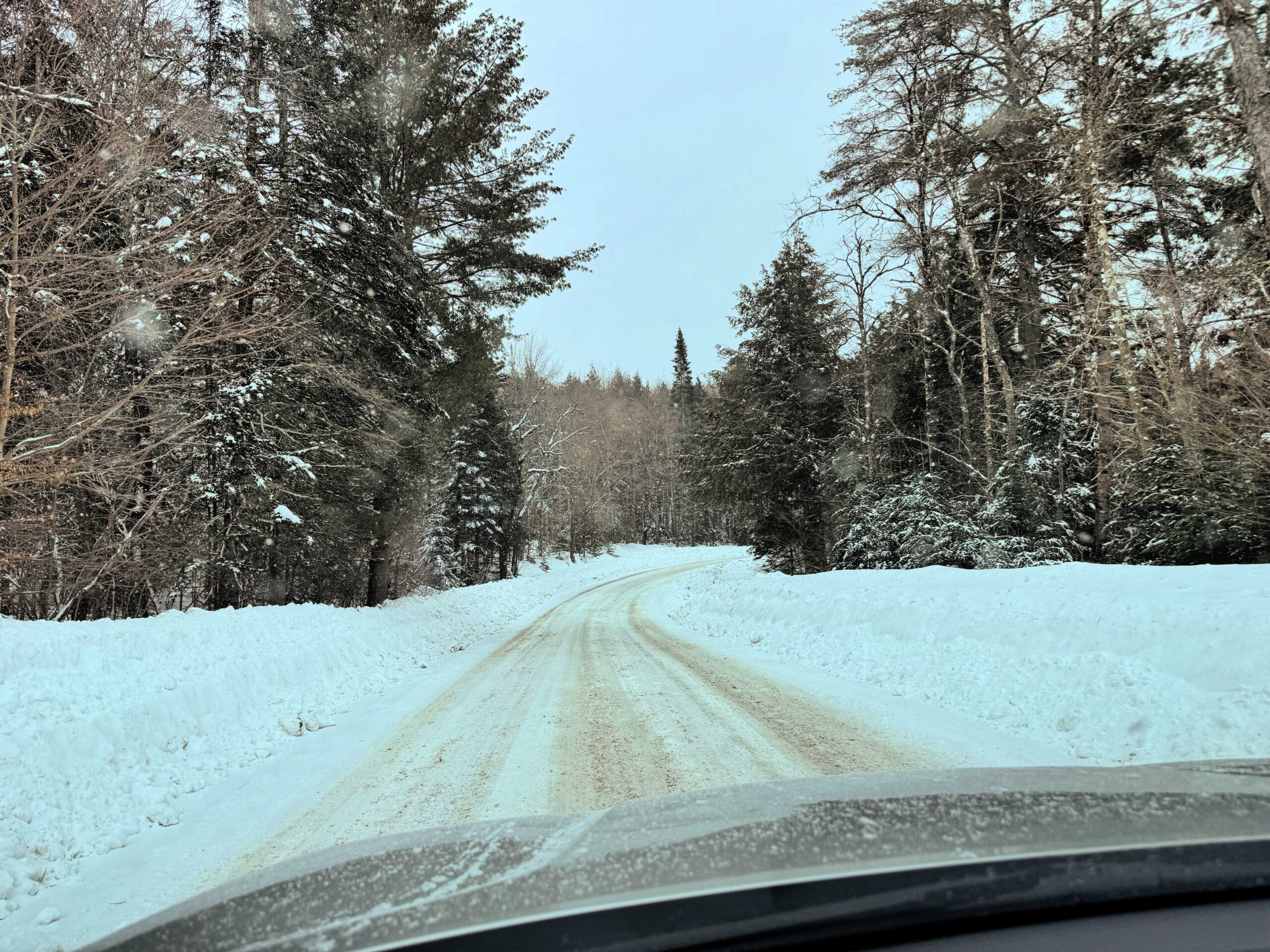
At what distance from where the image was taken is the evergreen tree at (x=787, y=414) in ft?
68.7

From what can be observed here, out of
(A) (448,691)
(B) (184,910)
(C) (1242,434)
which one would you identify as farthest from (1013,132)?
(B) (184,910)

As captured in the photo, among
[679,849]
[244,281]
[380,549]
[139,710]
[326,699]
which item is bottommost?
[326,699]

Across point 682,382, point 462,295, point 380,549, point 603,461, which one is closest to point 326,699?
point 380,549

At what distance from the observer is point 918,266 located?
61.8 feet

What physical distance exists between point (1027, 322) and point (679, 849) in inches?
702

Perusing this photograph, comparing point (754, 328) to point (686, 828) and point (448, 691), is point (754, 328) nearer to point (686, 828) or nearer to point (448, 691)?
point (448, 691)

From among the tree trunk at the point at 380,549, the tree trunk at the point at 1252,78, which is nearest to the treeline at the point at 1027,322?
the tree trunk at the point at 1252,78

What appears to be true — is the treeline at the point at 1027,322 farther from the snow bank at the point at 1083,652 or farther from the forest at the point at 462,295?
the snow bank at the point at 1083,652

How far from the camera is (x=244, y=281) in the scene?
355 inches

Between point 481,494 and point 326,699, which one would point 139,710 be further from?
point 481,494

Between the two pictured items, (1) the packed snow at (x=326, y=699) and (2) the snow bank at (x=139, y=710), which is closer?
(1) the packed snow at (x=326, y=699)

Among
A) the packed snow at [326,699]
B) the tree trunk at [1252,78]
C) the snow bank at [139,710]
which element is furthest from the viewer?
the tree trunk at [1252,78]

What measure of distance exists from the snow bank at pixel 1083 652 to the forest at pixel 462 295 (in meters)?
2.87

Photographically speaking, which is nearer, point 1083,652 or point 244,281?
point 1083,652
